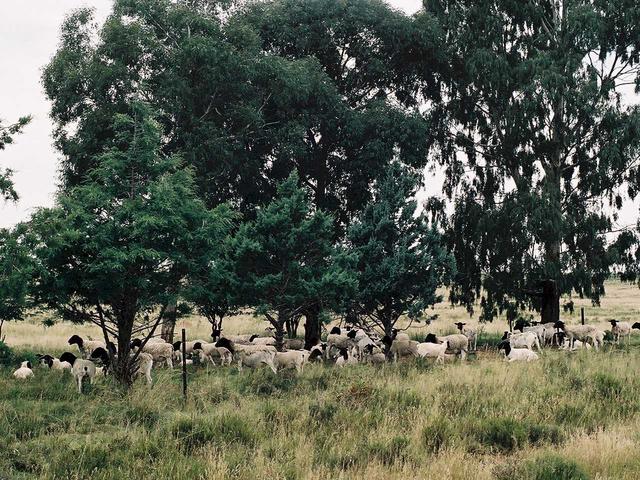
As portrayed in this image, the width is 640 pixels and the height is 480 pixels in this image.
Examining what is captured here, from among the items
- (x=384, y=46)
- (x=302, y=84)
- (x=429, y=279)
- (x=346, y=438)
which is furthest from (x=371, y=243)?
(x=346, y=438)

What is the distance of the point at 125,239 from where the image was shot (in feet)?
47.7

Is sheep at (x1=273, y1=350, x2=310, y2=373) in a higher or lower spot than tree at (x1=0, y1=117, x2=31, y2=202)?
lower

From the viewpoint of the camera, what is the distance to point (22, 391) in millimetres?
14586

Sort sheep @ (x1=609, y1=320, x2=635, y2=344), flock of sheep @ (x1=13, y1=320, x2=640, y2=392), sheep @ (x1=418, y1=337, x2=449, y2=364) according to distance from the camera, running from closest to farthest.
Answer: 1. flock of sheep @ (x1=13, y1=320, x2=640, y2=392)
2. sheep @ (x1=418, y1=337, x2=449, y2=364)
3. sheep @ (x1=609, y1=320, x2=635, y2=344)

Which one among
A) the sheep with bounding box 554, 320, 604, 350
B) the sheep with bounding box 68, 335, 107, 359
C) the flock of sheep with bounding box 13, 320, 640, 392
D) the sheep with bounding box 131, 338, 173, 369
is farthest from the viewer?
the sheep with bounding box 554, 320, 604, 350

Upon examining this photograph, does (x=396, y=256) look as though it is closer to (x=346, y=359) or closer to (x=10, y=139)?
(x=346, y=359)

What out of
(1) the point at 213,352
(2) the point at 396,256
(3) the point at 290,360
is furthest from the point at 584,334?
(1) the point at 213,352

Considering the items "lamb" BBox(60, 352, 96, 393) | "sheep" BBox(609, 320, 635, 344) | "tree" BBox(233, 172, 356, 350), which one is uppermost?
"tree" BBox(233, 172, 356, 350)

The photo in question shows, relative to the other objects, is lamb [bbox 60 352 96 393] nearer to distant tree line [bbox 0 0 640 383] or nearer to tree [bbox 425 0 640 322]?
distant tree line [bbox 0 0 640 383]

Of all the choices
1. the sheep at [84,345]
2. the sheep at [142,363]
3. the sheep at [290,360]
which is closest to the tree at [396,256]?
the sheep at [290,360]

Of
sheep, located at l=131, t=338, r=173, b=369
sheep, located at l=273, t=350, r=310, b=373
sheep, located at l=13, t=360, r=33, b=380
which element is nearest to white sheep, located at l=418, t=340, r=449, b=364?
sheep, located at l=273, t=350, r=310, b=373

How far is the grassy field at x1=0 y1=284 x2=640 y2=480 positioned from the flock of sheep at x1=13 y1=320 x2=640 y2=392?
4.67ft

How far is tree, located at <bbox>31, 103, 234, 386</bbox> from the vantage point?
45.7 feet

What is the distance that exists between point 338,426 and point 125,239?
281 inches
